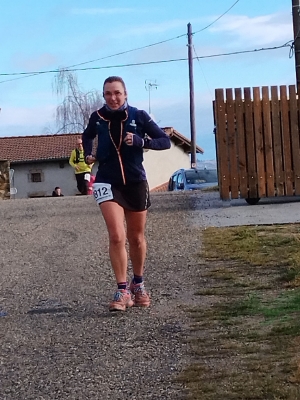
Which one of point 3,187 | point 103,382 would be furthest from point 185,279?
point 3,187

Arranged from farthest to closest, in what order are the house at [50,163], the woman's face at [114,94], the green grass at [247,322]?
the house at [50,163] → the woman's face at [114,94] → the green grass at [247,322]

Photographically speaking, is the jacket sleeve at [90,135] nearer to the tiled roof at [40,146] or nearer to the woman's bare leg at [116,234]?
the woman's bare leg at [116,234]

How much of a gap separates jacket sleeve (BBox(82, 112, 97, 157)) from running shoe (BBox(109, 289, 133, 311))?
1123 mm

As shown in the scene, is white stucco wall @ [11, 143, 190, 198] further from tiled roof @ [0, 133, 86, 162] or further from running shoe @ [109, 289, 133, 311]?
running shoe @ [109, 289, 133, 311]

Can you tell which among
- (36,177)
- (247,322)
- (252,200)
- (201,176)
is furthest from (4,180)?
(36,177)

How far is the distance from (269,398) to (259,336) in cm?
121

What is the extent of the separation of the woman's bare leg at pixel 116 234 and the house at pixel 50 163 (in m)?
42.4

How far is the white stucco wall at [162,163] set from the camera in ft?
164

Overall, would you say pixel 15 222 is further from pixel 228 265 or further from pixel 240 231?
pixel 228 265

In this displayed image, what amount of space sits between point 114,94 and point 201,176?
66.8 feet

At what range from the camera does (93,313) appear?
21.4 ft

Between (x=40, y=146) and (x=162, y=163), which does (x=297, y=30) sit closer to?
(x=162, y=163)

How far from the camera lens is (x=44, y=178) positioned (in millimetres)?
51344

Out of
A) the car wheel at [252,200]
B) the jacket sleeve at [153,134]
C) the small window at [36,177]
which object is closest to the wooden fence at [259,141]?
the car wheel at [252,200]
